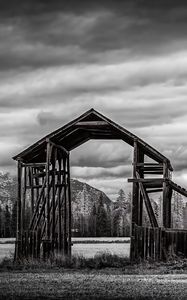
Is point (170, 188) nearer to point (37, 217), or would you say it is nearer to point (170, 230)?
point (170, 230)

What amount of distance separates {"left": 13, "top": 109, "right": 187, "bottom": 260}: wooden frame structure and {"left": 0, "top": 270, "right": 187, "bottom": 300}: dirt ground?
6.00 m

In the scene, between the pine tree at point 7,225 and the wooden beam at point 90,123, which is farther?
the pine tree at point 7,225

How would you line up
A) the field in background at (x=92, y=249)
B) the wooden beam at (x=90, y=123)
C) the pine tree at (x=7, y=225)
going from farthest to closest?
the pine tree at (x=7, y=225), the field in background at (x=92, y=249), the wooden beam at (x=90, y=123)

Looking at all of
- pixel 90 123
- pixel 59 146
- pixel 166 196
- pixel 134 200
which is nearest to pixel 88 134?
pixel 59 146

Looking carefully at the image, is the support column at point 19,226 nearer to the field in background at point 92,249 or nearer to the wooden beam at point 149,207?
the field in background at point 92,249

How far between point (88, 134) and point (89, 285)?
51.4ft

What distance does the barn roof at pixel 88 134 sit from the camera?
107 feet

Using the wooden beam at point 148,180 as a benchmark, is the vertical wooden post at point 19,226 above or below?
below

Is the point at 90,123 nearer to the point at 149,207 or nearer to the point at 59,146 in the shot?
the point at 59,146

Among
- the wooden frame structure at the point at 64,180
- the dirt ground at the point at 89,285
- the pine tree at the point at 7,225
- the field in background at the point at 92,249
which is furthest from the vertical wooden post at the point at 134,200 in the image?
the pine tree at the point at 7,225

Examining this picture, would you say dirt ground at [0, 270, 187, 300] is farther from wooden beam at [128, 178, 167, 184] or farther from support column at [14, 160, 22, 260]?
wooden beam at [128, 178, 167, 184]

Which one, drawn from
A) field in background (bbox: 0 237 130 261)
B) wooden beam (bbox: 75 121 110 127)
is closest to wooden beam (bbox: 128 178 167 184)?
wooden beam (bbox: 75 121 110 127)

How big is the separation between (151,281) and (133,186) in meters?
10.1

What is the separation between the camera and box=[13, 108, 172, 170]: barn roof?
32500 millimetres
